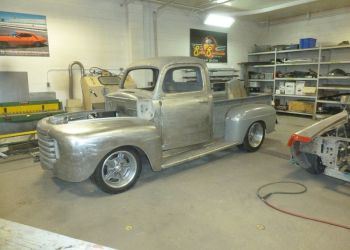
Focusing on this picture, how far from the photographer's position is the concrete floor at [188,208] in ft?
7.83

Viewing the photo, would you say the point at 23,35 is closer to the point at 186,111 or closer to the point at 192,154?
the point at 186,111

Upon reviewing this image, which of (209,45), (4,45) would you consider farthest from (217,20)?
(4,45)

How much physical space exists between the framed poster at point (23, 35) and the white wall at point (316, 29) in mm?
8390

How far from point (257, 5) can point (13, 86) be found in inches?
274

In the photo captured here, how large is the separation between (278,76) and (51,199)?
8592 mm

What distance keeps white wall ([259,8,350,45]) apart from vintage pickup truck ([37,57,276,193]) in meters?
5.74

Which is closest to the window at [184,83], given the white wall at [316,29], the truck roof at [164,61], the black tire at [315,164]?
the truck roof at [164,61]

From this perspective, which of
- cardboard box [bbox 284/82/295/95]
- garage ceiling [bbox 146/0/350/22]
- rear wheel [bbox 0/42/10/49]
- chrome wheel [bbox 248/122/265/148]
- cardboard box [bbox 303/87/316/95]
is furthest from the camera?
cardboard box [bbox 284/82/295/95]

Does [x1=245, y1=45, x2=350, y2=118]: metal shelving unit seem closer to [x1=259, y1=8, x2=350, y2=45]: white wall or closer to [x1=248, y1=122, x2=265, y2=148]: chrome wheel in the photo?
[x1=259, y1=8, x2=350, y2=45]: white wall

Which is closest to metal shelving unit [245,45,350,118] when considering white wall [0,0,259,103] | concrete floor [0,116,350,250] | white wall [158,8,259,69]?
white wall [158,8,259,69]

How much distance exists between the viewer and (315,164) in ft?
12.2

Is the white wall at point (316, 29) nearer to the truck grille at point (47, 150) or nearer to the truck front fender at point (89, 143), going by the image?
the truck front fender at point (89, 143)

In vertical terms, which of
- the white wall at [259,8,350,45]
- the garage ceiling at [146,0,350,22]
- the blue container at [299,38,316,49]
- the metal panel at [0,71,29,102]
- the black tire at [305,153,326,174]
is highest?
the garage ceiling at [146,0,350,22]

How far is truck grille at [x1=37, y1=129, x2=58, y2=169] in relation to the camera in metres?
3.04
